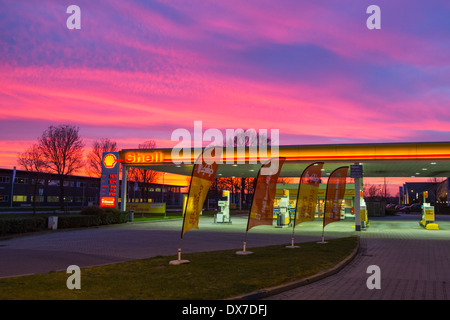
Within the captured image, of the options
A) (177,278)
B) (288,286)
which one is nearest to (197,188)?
(177,278)

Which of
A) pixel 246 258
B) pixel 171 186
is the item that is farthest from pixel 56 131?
pixel 171 186

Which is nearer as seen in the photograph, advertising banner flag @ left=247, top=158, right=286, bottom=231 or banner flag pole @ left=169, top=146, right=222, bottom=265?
banner flag pole @ left=169, top=146, right=222, bottom=265

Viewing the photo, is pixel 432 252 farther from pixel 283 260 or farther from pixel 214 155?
pixel 214 155

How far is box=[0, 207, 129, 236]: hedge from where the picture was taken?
1979 centimetres

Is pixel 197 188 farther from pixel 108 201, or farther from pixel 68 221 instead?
pixel 108 201

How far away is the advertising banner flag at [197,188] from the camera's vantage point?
37.4 feet

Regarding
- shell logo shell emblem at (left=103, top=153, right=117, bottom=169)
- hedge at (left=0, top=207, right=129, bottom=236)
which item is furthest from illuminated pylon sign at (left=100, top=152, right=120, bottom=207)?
hedge at (left=0, top=207, right=129, bottom=236)

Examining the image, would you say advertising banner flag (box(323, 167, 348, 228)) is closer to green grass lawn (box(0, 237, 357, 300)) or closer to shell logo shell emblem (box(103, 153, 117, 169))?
green grass lawn (box(0, 237, 357, 300))

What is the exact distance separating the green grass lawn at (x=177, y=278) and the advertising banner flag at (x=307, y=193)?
453 cm

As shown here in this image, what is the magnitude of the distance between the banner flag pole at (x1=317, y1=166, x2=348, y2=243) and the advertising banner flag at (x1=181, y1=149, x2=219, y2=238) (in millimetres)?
7913

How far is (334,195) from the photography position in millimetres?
19031

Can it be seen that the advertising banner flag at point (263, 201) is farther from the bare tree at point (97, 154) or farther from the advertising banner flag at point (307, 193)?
the bare tree at point (97, 154)

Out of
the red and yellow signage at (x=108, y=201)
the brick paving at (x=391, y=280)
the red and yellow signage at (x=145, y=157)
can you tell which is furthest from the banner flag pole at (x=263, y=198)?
the red and yellow signage at (x=108, y=201)

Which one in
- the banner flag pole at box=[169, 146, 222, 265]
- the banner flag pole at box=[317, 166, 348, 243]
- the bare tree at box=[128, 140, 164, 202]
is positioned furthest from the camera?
the bare tree at box=[128, 140, 164, 202]
